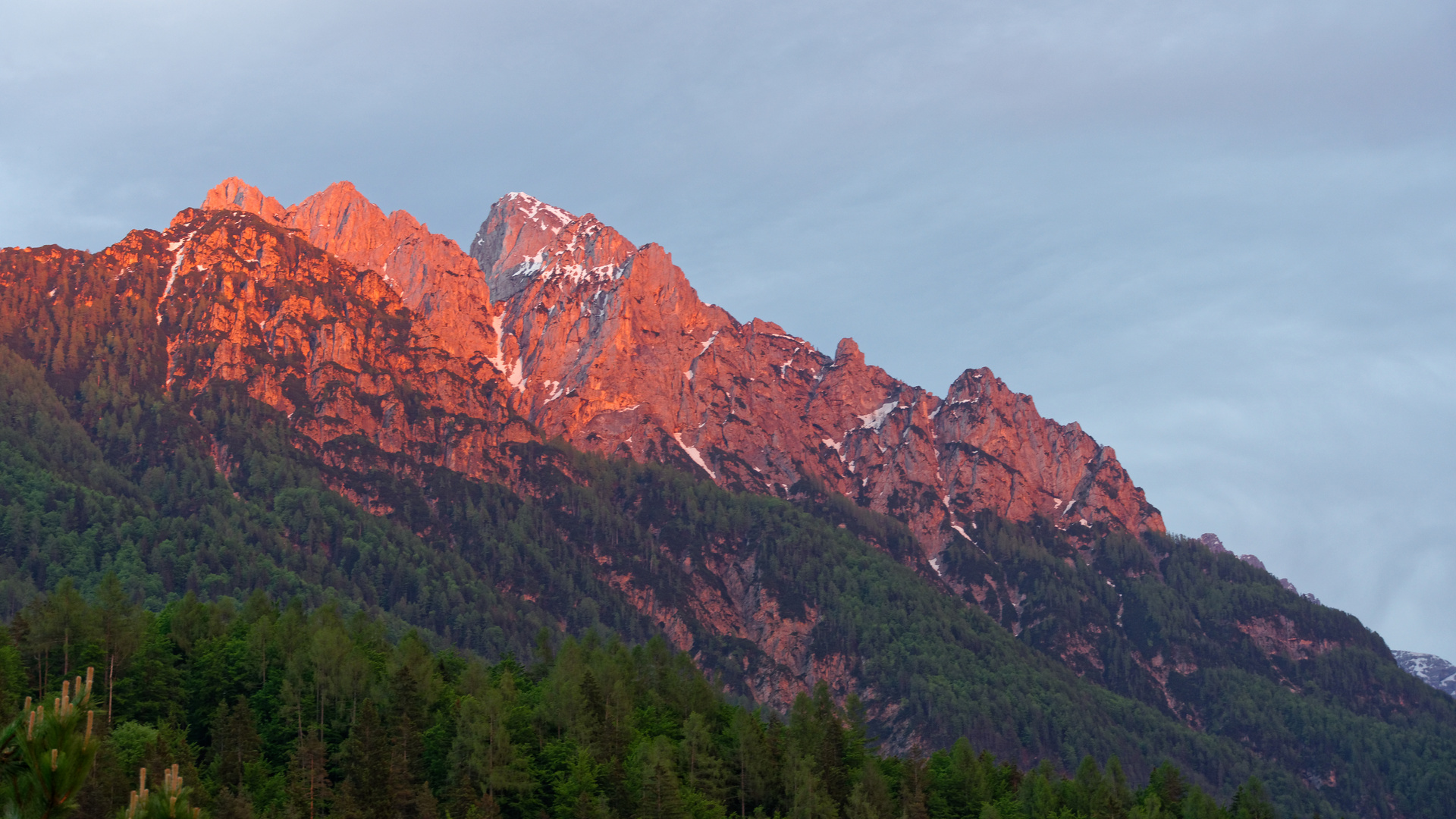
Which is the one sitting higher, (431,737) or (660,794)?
(431,737)

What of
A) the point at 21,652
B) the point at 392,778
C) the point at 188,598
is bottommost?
the point at 392,778

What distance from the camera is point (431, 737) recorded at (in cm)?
12144

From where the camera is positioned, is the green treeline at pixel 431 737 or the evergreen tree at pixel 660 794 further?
the evergreen tree at pixel 660 794

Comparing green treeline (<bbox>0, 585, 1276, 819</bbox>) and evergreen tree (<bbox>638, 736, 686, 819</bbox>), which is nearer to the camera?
green treeline (<bbox>0, 585, 1276, 819</bbox>)

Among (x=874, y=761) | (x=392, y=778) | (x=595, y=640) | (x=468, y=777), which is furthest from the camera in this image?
(x=595, y=640)

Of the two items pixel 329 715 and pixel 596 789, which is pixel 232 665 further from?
pixel 596 789

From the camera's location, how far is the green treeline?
4218 inches

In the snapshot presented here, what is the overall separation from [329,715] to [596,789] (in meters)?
27.5

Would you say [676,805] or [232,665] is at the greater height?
[232,665]

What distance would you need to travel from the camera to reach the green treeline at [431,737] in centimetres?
10712

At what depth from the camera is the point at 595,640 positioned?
17838 cm

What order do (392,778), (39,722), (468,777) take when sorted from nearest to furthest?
(39,722), (392,778), (468,777)

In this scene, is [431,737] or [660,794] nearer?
[660,794]

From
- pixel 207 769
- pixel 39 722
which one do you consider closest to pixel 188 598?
pixel 207 769
